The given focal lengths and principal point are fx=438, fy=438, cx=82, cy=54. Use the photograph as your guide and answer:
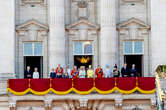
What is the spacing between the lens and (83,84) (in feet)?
125

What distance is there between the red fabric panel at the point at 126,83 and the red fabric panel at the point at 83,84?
239 centimetres

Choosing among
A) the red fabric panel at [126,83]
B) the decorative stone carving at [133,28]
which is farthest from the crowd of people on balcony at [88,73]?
the decorative stone carving at [133,28]

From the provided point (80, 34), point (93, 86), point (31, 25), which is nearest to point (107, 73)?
point (93, 86)

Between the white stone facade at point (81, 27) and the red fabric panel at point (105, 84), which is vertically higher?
the white stone facade at point (81, 27)

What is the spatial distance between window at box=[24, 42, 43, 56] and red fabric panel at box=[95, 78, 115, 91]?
30.1 ft

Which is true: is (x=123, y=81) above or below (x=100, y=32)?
below

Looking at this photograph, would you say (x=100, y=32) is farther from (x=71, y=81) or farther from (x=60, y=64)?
(x=71, y=81)

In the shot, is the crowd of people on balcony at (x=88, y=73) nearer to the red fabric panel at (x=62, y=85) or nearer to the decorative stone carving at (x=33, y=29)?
the red fabric panel at (x=62, y=85)

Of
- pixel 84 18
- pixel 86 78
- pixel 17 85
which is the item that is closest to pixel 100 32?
pixel 84 18

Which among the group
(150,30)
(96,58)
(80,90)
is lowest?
(80,90)

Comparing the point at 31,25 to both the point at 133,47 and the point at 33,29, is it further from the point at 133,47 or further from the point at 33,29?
the point at 133,47

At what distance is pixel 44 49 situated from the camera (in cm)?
4481

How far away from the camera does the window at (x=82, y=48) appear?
45062mm

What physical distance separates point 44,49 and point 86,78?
330 inches
